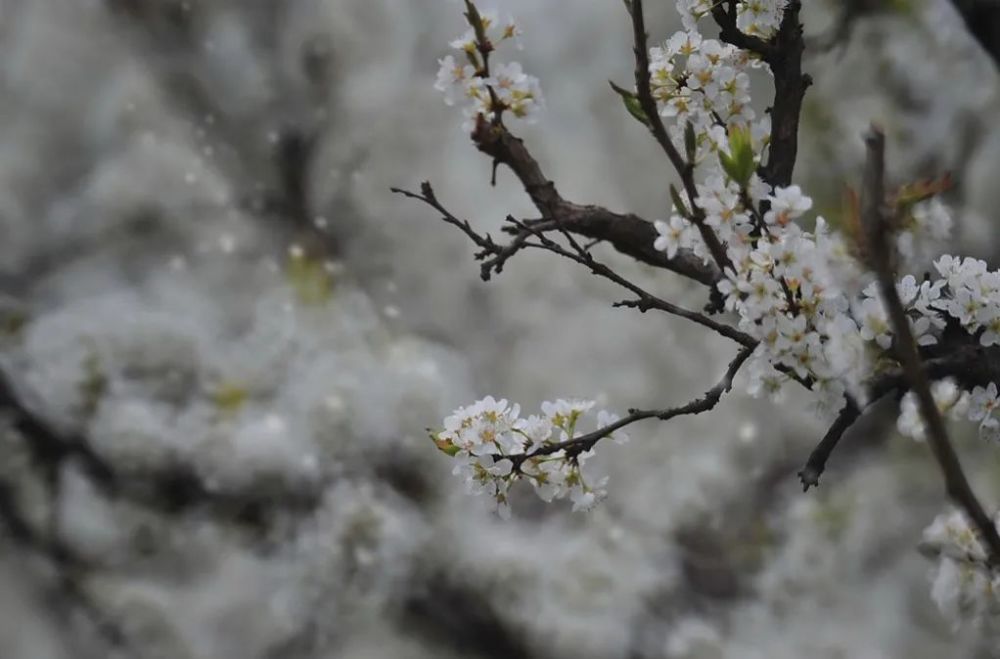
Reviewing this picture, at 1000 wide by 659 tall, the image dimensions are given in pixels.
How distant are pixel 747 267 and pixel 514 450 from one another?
23 cm

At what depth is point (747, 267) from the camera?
22.6 inches

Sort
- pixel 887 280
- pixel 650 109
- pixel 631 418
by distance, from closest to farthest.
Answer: pixel 887 280
pixel 650 109
pixel 631 418

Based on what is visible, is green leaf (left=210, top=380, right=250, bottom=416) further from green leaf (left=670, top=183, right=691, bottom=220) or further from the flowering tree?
green leaf (left=670, top=183, right=691, bottom=220)

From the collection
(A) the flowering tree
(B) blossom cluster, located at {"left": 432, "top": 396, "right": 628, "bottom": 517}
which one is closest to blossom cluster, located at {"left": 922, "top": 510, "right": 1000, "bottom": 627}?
(A) the flowering tree

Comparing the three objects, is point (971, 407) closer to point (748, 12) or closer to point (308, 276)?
point (748, 12)

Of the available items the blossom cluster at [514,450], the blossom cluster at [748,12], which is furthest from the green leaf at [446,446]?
the blossom cluster at [748,12]

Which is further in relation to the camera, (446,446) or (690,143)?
(446,446)

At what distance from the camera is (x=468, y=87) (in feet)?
2.06

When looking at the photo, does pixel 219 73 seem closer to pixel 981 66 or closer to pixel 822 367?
pixel 981 66

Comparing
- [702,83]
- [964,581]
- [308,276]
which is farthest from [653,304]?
[308,276]

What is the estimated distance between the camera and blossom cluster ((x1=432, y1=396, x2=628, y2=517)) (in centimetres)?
66

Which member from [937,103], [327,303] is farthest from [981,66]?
[327,303]

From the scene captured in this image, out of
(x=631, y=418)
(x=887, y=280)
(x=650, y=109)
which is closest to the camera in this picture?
(x=887, y=280)

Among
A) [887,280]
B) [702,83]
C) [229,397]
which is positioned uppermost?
[229,397]
